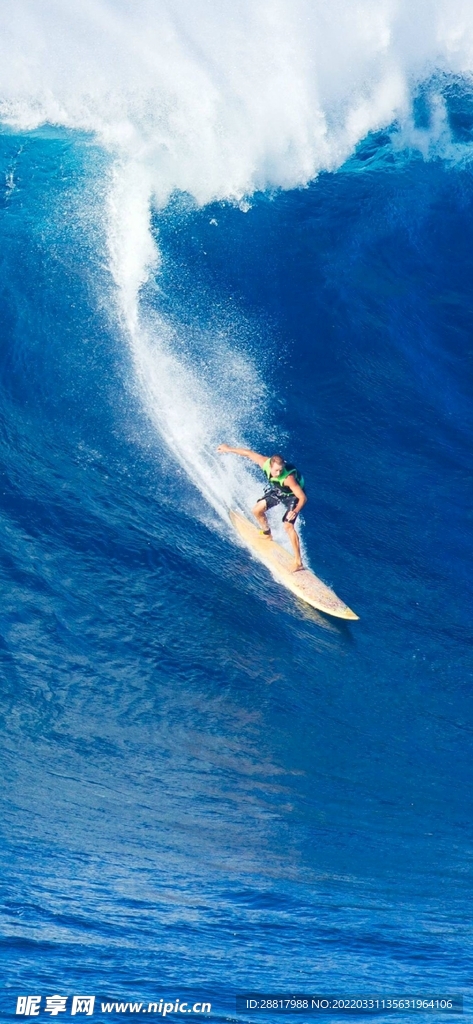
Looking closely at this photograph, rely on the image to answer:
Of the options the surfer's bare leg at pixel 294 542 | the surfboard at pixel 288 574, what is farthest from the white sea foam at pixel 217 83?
the surfer's bare leg at pixel 294 542

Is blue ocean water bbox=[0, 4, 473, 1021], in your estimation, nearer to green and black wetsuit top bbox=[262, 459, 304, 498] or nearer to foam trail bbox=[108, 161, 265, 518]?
foam trail bbox=[108, 161, 265, 518]

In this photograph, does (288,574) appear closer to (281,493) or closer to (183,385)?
(281,493)

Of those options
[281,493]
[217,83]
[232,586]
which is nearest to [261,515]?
[281,493]

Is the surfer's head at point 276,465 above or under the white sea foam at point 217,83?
under

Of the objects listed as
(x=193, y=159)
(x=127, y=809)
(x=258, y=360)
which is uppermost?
(x=193, y=159)

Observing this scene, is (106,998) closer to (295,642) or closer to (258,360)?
(295,642)

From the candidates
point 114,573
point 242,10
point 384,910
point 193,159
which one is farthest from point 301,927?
point 242,10

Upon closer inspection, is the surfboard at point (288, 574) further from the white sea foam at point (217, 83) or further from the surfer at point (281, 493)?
the white sea foam at point (217, 83)
